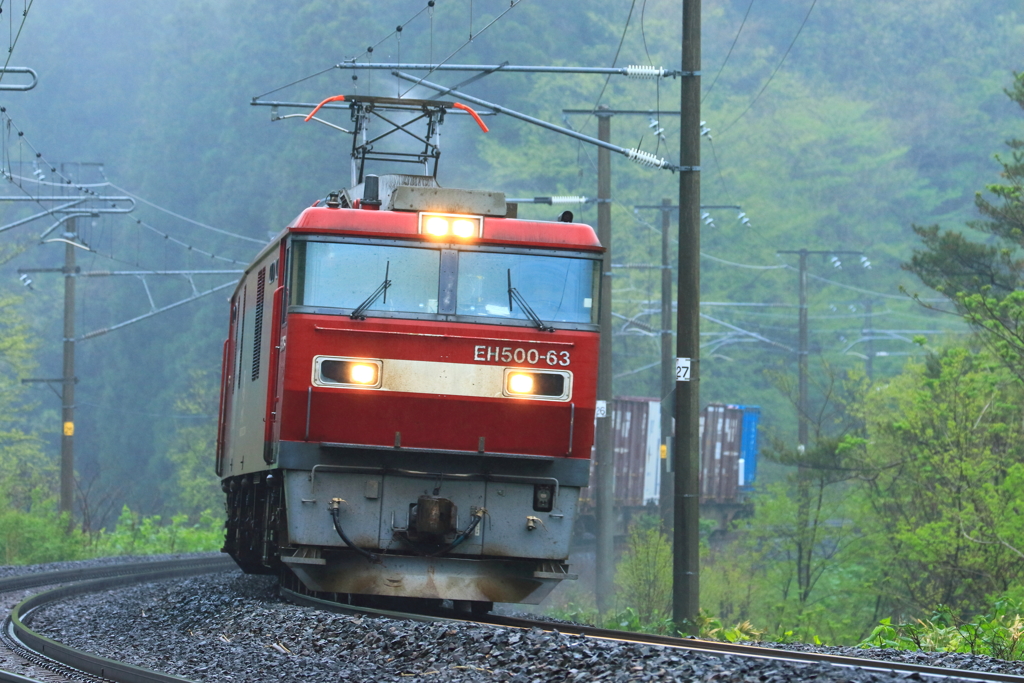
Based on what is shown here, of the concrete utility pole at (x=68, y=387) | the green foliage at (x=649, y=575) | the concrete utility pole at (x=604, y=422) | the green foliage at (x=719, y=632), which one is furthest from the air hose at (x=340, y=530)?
the concrete utility pole at (x=68, y=387)

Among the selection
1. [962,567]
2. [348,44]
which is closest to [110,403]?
[348,44]

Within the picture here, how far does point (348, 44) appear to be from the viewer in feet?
275

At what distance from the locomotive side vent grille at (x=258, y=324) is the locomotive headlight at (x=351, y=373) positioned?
6.51 feet

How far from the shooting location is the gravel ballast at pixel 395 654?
289 inches

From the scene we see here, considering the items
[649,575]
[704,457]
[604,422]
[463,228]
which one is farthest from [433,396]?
[704,457]

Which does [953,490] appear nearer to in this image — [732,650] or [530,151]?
[732,650]

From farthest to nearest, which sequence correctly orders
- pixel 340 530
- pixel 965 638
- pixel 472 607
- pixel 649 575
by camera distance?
pixel 649 575 < pixel 472 607 < pixel 965 638 < pixel 340 530

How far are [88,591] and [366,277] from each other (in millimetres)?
10697

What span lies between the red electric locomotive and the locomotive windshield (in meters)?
0.01

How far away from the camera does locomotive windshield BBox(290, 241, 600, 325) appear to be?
1066 cm

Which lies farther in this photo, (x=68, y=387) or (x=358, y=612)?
(x=68, y=387)

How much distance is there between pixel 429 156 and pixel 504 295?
3.13 m

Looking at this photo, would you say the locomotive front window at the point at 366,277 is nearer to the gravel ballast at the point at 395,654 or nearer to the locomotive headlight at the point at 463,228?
the locomotive headlight at the point at 463,228

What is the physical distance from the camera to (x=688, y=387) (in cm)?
1527
